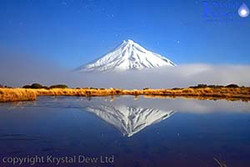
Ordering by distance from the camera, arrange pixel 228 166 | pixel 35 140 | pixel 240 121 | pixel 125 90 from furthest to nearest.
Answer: pixel 125 90 → pixel 240 121 → pixel 35 140 → pixel 228 166

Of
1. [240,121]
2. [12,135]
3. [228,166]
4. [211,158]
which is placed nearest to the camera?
[228,166]

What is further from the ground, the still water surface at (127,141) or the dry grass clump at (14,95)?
the dry grass clump at (14,95)

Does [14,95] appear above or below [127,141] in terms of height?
above

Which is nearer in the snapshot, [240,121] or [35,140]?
[35,140]

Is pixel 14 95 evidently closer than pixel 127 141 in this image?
No

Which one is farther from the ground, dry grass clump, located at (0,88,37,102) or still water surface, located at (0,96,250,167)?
dry grass clump, located at (0,88,37,102)

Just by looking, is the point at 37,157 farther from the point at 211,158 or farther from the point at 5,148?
the point at 211,158

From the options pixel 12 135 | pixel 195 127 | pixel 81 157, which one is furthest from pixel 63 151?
pixel 195 127

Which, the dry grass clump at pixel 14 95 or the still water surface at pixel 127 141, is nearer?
the still water surface at pixel 127 141

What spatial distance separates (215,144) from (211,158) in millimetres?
1651

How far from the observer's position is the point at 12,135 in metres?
8.48

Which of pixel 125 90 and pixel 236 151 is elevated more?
pixel 125 90

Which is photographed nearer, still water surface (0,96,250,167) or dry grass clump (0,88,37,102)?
still water surface (0,96,250,167)

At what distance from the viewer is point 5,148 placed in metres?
6.92
